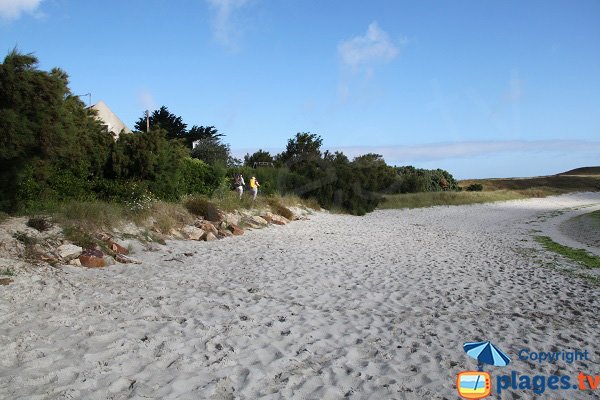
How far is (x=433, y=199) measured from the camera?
136 ft

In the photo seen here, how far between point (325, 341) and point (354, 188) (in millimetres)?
23665

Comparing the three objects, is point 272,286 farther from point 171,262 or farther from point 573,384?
point 573,384

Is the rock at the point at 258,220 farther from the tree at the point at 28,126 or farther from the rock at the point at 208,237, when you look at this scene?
the tree at the point at 28,126

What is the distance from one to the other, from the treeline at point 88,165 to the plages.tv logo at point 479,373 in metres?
8.42

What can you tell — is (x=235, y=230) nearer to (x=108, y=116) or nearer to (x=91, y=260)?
(x=91, y=260)

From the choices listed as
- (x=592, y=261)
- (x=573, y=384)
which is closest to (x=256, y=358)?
(x=573, y=384)

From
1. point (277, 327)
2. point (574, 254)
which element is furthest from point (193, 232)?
point (574, 254)

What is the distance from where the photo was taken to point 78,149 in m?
11.9

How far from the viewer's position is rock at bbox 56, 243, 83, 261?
8.94 meters

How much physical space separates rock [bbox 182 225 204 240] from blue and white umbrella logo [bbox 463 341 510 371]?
944cm

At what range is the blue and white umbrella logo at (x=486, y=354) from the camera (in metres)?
5.08

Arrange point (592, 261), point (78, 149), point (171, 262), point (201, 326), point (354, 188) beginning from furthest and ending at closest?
point (354, 188) → point (592, 261) → point (78, 149) → point (171, 262) → point (201, 326)

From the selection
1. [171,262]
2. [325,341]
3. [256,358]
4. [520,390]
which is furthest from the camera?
[171,262]

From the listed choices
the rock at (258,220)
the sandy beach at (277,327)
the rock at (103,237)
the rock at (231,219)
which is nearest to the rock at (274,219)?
the rock at (258,220)
